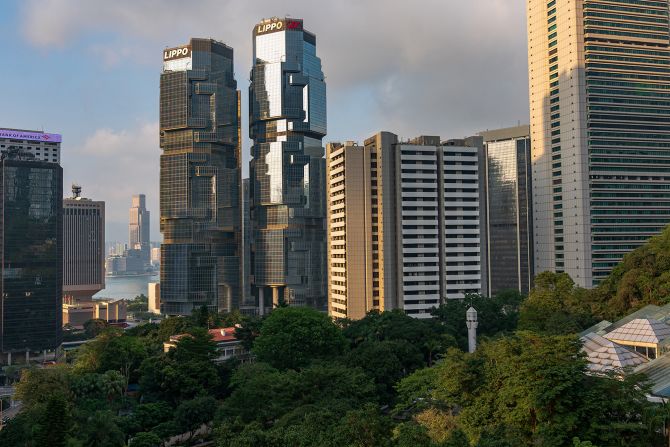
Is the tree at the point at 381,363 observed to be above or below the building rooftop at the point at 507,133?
below

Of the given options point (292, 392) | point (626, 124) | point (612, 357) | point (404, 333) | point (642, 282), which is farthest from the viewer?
point (626, 124)

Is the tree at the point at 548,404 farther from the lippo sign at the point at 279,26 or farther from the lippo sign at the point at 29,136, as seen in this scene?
the lippo sign at the point at 29,136

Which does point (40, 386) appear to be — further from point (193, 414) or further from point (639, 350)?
point (639, 350)

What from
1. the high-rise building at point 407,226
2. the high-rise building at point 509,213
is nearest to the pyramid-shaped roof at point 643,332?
the high-rise building at point 407,226

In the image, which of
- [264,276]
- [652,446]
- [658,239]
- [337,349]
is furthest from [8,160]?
[652,446]

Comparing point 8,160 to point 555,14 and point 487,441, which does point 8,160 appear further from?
point 487,441

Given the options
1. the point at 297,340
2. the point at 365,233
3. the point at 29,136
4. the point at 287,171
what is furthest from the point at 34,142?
the point at 297,340

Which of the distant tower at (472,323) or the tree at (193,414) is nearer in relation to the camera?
the tree at (193,414)
